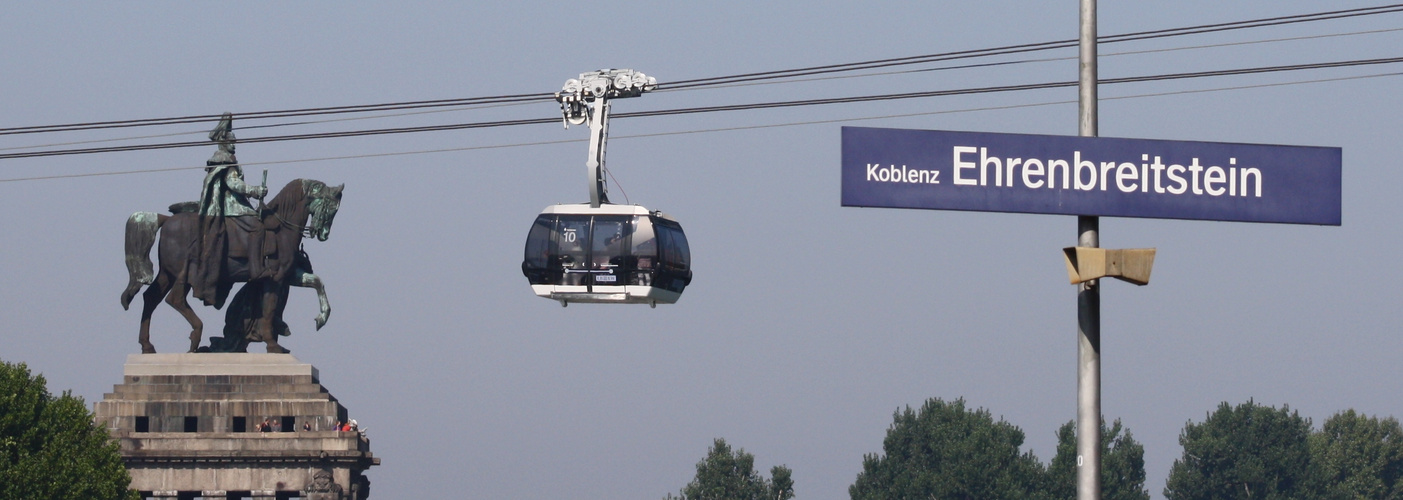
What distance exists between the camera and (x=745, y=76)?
39031 millimetres

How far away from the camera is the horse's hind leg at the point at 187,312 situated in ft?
273

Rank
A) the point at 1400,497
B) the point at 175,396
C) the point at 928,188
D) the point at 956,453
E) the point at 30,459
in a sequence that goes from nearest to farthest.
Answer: the point at 928,188, the point at 30,459, the point at 175,396, the point at 956,453, the point at 1400,497

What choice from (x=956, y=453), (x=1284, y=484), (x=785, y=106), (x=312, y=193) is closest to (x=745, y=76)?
(x=785, y=106)

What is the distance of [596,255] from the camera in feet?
121

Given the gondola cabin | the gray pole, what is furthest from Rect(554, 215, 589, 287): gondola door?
the gray pole

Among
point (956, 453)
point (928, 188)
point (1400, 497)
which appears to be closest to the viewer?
point (928, 188)

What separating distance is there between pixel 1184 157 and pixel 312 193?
67252mm

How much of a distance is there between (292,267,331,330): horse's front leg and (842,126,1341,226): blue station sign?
67.6m

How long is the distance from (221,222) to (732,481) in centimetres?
5891

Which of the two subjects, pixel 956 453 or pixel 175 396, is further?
pixel 956 453

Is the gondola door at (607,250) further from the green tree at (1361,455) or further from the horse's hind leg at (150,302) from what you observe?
the green tree at (1361,455)

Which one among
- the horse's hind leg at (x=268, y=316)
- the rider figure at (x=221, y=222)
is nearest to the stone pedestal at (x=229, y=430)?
the horse's hind leg at (x=268, y=316)

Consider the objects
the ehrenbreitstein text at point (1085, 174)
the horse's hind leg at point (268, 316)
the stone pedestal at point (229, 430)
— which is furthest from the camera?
the horse's hind leg at point (268, 316)

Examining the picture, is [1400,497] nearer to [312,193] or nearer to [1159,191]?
[312,193]
